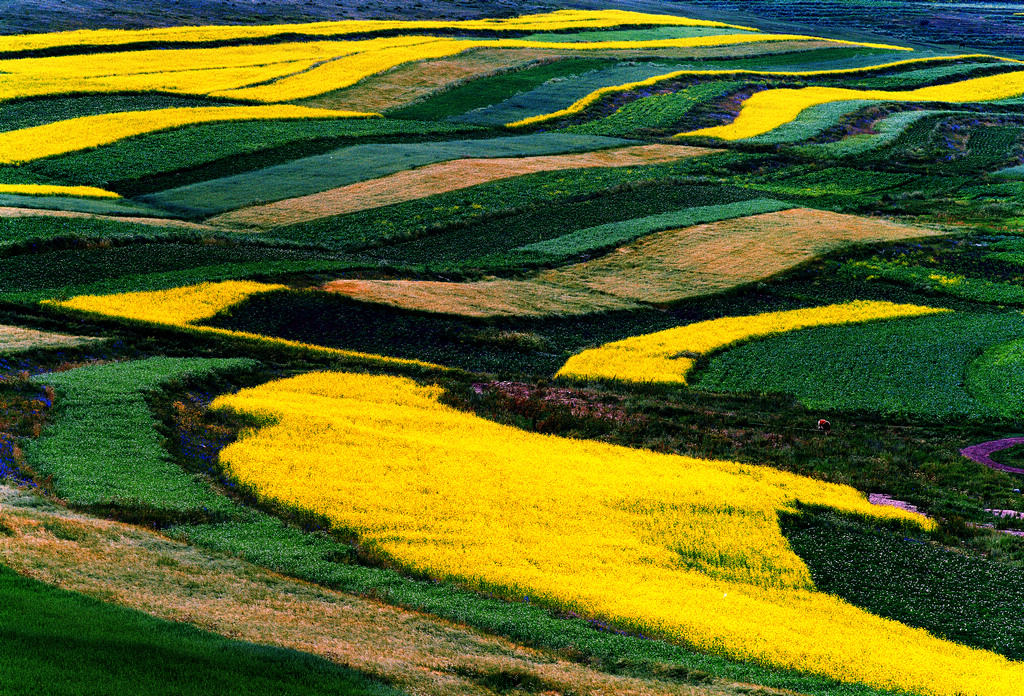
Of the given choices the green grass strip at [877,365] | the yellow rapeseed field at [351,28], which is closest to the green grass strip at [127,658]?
the green grass strip at [877,365]

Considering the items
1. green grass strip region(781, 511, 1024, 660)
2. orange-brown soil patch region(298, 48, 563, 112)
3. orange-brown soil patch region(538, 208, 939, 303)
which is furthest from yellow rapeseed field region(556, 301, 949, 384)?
orange-brown soil patch region(298, 48, 563, 112)

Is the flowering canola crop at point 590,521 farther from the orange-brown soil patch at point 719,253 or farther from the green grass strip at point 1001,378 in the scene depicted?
the orange-brown soil patch at point 719,253

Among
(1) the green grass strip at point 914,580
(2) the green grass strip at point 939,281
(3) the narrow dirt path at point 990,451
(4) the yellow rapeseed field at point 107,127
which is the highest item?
(4) the yellow rapeseed field at point 107,127

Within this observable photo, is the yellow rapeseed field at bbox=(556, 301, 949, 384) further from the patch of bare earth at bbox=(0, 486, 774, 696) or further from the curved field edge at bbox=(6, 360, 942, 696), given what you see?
the patch of bare earth at bbox=(0, 486, 774, 696)

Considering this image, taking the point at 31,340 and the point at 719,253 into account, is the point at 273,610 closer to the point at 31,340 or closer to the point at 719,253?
the point at 31,340

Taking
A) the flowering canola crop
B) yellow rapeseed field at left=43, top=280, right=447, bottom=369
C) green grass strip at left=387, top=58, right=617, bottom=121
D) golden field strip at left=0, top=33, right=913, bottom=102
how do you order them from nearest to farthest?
1. the flowering canola crop
2. yellow rapeseed field at left=43, top=280, right=447, bottom=369
3. golden field strip at left=0, top=33, right=913, bottom=102
4. green grass strip at left=387, top=58, right=617, bottom=121

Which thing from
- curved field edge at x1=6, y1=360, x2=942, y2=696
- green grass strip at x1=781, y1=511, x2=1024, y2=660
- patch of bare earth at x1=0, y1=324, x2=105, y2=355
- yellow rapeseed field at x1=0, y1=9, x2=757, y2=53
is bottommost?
green grass strip at x1=781, y1=511, x2=1024, y2=660

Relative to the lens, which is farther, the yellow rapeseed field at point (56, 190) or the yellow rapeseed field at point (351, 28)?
the yellow rapeseed field at point (351, 28)
